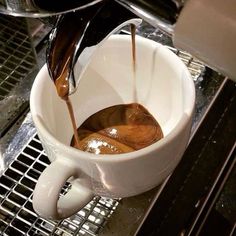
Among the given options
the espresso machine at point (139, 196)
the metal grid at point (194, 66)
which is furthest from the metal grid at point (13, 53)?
the metal grid at point (194, 66)

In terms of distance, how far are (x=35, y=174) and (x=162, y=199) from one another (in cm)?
12

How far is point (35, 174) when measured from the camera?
486 millimetres

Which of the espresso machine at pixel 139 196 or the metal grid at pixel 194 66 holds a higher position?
the metal grid at pixel 194 66

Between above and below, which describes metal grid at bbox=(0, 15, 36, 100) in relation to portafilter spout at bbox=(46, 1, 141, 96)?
below

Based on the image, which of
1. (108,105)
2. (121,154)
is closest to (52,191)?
(121,154)

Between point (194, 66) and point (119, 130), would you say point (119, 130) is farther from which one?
point (194, 66)

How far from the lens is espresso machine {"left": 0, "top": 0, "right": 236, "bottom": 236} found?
0.46 meters

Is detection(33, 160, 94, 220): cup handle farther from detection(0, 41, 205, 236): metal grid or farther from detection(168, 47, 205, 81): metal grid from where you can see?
detection(168, 47, 205, 81): metal grid

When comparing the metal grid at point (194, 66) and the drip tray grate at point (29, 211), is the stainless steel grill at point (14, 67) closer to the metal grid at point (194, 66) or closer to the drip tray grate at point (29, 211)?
the drip tray grate at point (29, 211)

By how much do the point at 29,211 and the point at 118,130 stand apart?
4.4 inches

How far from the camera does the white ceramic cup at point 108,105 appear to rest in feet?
1.28

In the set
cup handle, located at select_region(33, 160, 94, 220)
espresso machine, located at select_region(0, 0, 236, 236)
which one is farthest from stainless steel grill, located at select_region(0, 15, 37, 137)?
cup handle, located at select_region(33, 160, 94, 220)

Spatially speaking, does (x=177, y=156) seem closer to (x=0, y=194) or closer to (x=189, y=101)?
(x=189, y=101)

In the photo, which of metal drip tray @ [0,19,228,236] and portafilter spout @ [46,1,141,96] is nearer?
portafilter spout @ [46,1,141,96]
